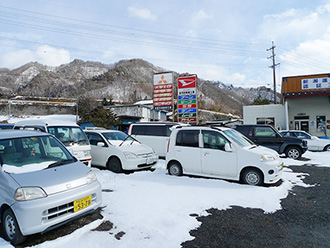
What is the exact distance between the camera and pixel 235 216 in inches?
150

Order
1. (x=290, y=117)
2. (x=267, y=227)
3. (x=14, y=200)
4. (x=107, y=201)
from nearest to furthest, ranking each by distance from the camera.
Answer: (x=14, y=200)
(x=267, y=227)
(x=107, y=201)
(x=290, y=117)

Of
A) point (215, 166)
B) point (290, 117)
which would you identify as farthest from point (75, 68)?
point (215, 166)

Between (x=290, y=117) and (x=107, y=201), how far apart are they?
22742 mm

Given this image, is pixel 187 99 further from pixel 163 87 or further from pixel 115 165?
pixel 115 165

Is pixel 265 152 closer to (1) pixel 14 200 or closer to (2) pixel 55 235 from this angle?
(2) pixel 55 235

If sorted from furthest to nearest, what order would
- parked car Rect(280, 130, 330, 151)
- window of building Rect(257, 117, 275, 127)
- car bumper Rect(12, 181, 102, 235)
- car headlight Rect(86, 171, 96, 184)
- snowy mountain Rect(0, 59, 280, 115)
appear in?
snowy mountain Rect(0, 59, 280, 115), window of building Rect(257, 117, 275, 127), parked car Rect(280, 130, 330, 151), car headlight Rect(86, 171, 96, 184), car bumper Rect(12, 181, 102, 235)

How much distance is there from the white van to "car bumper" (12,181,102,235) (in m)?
3.69

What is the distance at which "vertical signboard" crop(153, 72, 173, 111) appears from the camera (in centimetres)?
1839

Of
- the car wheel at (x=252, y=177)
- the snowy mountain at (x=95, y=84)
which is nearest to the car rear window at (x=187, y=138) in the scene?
the car wheel at (x=252, y=177)

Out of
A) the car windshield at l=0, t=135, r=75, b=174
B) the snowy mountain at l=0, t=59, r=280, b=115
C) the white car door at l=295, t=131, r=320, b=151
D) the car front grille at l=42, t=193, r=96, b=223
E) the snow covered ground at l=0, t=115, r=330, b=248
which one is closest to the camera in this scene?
the car front grille at l=42, t=193, r=96, b=223

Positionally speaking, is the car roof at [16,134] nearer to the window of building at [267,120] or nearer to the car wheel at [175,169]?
the car wheel at [175,169]

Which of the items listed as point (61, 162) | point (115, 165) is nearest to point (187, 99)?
point (115, 165)

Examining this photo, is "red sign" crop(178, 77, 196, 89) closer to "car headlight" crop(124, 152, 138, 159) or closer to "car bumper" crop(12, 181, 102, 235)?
"car headlight" crop(124, 152, 138, 159)

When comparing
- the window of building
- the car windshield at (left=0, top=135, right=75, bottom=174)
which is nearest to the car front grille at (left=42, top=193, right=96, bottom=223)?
the car windshield at (left=0, top=135, right=75, bottom=174)
